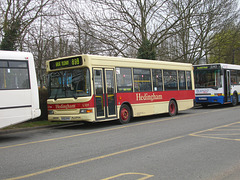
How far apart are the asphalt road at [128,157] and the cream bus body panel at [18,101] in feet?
2.88

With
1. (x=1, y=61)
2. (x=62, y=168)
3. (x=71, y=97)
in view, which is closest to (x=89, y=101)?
(x=71, y=97)

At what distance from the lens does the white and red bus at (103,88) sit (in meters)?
11.7

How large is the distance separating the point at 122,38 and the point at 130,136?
15.5 meters

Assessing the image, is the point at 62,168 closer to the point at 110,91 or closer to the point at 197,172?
the point at 197,172

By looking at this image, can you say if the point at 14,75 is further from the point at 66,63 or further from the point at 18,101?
the point at 66,63

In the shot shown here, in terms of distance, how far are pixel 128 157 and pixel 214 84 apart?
1547 centimetres

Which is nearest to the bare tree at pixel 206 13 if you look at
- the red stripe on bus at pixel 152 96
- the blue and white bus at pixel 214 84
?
the blue and white bus at pixel 214 84

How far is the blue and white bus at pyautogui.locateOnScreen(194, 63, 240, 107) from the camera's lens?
66.7 feet

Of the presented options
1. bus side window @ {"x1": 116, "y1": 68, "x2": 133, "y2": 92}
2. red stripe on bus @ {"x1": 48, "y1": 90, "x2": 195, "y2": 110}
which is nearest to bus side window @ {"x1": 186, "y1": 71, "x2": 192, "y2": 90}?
red stripe on bus @ {"x1": 48, "y1": 90, "x2": 195, "y2": 110}

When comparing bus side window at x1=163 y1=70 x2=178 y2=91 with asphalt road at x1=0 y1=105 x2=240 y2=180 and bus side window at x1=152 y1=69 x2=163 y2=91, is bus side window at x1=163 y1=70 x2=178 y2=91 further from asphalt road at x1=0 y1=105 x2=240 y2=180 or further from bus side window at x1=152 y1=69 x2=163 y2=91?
asphalt road at x1=0 y1=105 x2=240 y2=180

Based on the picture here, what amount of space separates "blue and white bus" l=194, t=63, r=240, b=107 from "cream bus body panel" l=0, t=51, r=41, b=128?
1371 cm

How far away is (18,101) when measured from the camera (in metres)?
9.70

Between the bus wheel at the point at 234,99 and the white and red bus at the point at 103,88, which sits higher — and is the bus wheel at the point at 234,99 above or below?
below

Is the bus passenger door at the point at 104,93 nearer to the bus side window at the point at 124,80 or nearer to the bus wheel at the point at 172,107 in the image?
the bus side window at the point at 124,80
